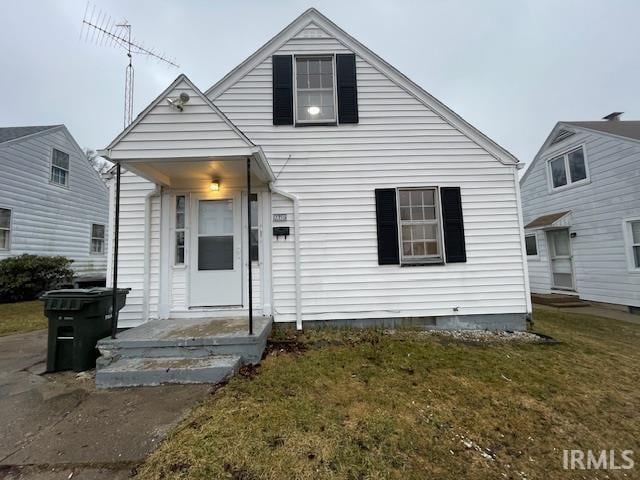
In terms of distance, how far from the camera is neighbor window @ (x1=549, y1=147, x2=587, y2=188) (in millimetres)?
8851

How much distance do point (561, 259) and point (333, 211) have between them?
30.6ft

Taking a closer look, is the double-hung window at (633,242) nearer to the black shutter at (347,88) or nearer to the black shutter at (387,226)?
the black shutter at (387,226)

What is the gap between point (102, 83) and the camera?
54.4 feet

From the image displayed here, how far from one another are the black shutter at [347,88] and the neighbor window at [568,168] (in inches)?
335

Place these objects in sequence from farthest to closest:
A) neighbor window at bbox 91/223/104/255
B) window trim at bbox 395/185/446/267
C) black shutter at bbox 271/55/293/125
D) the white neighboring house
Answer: neighbor window at bbox 91/223/104/255, black shutter at bbox 271/55/293/125, window trim at bbox 395/185/446/267, the white neighboring house

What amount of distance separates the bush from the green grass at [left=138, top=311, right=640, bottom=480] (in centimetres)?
1029

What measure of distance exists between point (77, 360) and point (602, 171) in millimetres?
13097

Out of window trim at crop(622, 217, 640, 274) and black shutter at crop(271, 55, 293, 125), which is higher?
black shutter at crop(271, 55, 293, 125)

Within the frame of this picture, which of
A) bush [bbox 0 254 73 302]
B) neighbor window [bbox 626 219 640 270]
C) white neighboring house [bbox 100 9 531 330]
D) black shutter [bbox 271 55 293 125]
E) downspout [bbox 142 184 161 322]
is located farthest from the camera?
bush [bbox 0 254 73 302]

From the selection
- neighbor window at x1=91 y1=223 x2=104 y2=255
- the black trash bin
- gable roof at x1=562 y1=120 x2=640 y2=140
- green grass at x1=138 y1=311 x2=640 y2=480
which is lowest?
green grass at x1=138 y1=311 x2=640 y2=480

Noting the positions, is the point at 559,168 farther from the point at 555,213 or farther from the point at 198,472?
the point at 198,472
